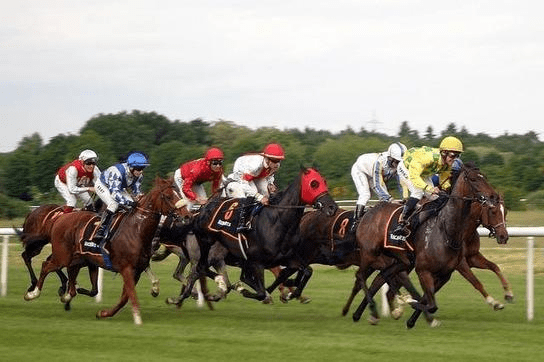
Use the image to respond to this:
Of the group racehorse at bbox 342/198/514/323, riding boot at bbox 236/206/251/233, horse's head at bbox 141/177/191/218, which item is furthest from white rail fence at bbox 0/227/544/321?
horse's head at bbox 141/177/191/218

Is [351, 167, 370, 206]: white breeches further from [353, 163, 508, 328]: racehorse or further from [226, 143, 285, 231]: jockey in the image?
[353, 163, 508, 328]: racehorse

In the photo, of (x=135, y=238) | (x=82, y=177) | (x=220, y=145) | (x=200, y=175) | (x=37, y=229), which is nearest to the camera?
(x=135, y=238)

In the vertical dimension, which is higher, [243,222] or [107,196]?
[107,196]

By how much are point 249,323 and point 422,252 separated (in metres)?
1.74

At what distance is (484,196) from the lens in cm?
1033

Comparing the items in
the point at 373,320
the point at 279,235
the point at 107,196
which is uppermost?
the point at 107,196

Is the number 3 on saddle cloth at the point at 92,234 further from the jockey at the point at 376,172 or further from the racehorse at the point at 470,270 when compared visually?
the jockey at the point at 376,172

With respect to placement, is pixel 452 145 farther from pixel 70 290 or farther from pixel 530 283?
pixel 70 290

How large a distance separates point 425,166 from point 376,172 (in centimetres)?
178

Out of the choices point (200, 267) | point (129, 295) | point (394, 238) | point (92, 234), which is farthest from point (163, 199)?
point (394, 238)

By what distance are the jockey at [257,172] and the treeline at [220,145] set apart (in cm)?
1600

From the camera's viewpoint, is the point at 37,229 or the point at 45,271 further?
the point at 37,229

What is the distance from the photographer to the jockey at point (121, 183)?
37.7 ft

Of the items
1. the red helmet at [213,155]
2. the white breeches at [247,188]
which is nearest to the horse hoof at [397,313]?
the white breeches at [247,188]
